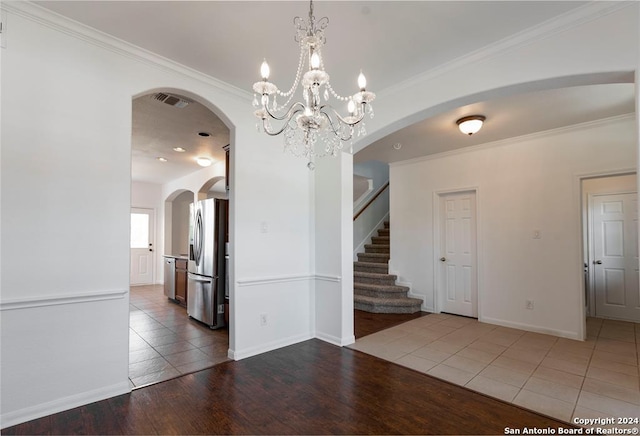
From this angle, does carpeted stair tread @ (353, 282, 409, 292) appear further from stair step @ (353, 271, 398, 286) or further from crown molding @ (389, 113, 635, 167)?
crown molding @ (389, 113, 635, 167)

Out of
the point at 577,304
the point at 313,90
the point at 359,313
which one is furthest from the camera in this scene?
the point at 359,313

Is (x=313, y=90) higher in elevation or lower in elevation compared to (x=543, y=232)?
higher

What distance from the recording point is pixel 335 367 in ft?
9.75

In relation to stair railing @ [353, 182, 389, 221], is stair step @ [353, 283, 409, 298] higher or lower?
lower

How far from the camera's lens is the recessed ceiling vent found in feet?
10.9

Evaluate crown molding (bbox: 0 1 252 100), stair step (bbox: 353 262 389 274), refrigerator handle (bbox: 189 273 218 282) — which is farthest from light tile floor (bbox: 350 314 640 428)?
crown molding (bbox: 0 1 252 100)

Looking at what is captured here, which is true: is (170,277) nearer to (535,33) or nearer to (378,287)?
(378,287)

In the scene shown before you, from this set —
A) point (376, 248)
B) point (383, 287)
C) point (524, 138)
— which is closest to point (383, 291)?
point (383, 287)

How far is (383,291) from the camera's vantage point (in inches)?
213

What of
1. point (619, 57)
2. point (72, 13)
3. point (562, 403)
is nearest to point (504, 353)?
point (562, 403)

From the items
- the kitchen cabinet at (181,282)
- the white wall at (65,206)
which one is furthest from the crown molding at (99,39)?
the kitchen cabinet at (181,282)

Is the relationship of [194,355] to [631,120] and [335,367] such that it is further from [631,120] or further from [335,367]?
[631,120]

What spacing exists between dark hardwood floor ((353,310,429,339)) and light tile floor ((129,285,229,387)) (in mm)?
1758

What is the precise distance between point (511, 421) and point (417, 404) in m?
0.61
